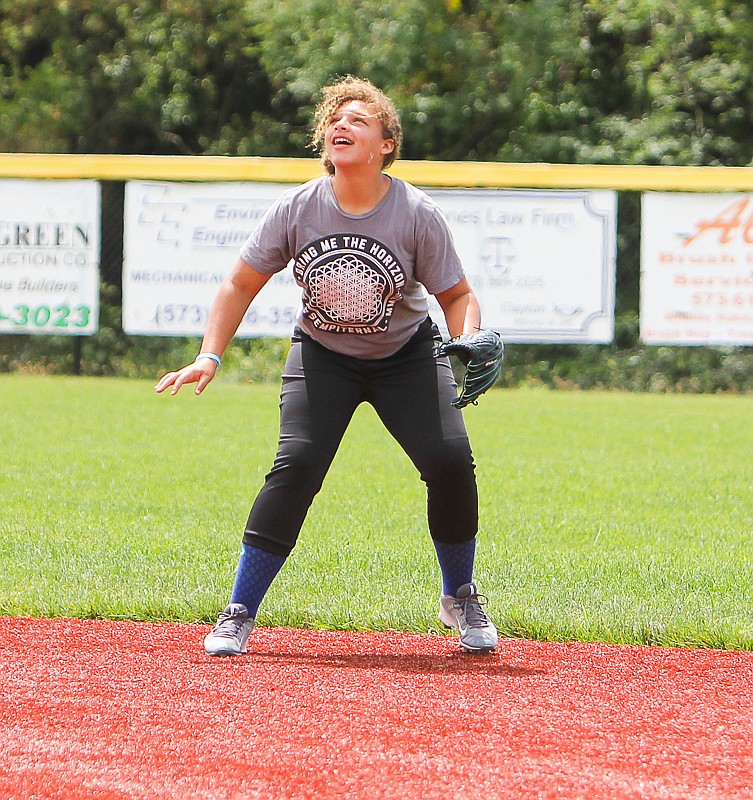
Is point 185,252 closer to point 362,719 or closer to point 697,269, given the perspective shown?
point 697,269

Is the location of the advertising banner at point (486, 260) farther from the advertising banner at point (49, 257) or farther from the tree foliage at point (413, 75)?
the tree foliage at point (413, 75)

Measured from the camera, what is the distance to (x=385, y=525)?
699cm

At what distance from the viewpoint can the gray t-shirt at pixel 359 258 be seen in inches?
171

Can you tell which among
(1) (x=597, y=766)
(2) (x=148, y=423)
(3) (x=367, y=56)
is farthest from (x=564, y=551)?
(3) (x=367, y=56)

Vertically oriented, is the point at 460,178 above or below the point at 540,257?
above

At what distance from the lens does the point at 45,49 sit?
76.3 ft

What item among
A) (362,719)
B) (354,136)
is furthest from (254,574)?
Result: (354,136)

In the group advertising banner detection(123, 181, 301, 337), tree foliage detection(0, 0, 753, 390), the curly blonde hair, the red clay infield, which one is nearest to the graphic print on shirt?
the curly blonde hair

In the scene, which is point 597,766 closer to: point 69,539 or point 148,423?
point 69,539

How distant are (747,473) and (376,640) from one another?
5.03m

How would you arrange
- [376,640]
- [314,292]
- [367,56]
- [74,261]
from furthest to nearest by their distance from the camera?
[367,56] < [74,261] < [376,640] < [314,292]

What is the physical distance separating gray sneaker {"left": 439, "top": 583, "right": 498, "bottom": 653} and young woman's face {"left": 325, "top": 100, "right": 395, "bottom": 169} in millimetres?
1505

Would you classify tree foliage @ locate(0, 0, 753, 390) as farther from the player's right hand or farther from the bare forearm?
the player's right hand

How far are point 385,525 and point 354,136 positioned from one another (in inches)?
121
